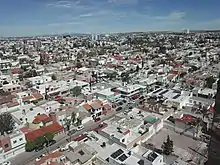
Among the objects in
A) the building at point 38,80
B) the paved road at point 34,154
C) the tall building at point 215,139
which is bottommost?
the paved road at point 34,154

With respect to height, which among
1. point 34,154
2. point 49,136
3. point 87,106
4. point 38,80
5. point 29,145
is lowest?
point 34,154

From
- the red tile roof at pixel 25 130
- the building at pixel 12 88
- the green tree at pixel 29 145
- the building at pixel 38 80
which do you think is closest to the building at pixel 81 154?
the green tree at pixel 29 145

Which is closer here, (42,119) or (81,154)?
(81,154)

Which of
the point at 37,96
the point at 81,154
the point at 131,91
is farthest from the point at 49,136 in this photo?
the point at 131,91

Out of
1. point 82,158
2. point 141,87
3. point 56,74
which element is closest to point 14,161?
point 82,158

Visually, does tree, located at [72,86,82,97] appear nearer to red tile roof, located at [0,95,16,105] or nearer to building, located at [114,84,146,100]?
building, located at [114,84,146,100]

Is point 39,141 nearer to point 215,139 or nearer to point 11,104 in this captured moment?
point 11,104

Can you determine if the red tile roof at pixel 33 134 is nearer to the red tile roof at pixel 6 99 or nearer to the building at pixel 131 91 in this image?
the red tile roof at pixel 6 99

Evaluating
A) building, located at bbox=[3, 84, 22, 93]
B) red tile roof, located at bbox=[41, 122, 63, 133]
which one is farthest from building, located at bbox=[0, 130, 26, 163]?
building, located at bbox=[3, 84, 22, 93]
